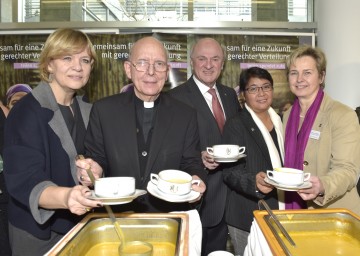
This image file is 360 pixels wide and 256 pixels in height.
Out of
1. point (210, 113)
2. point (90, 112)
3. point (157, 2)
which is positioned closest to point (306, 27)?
point (157, 2)

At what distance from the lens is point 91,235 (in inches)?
51.4

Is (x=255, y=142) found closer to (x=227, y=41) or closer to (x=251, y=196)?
(x=251, y=196)

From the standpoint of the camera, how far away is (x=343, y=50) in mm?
3617

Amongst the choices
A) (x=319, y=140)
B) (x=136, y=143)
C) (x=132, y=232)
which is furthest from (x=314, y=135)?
(x=132, y=232)

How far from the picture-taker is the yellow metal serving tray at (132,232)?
127cm

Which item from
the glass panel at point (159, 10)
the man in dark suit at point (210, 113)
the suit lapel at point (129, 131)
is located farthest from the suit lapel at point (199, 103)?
the glass panel at point (159, 10)

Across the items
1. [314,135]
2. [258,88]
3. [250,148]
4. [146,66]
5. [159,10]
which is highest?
[159,10]

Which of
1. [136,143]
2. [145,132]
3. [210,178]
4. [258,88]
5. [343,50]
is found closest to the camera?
[136,143]

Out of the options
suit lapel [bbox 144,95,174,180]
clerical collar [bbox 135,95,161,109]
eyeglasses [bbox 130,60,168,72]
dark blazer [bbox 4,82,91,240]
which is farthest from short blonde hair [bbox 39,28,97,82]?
suit lapel [bbox 144,95,174,180]

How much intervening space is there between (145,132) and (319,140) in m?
0.99

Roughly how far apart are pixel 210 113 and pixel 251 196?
723mm

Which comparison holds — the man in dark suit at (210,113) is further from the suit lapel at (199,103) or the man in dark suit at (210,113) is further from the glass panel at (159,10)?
the glass panel at (159,10)

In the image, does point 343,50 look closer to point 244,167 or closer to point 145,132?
point 244,167

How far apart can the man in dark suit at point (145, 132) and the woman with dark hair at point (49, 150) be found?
0.13 meters
